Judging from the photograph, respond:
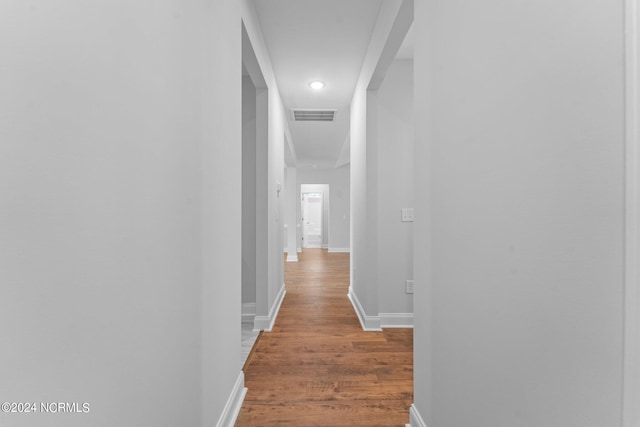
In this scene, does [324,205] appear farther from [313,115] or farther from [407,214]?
[407,214]

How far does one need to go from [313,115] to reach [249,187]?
181 centimetres

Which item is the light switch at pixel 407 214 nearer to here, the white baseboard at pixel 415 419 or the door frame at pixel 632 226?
the white baseboard at pixel 415 419

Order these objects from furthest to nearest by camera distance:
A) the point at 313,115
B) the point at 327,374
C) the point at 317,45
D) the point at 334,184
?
1. the point at 334,184
2. the point at 313,115
3. the point at 317,45
4. the point at 327,374

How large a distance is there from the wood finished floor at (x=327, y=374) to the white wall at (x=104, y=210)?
730mm

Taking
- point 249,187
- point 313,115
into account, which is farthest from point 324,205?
point 249,187

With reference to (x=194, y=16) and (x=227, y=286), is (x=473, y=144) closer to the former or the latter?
(x=194, y=16)

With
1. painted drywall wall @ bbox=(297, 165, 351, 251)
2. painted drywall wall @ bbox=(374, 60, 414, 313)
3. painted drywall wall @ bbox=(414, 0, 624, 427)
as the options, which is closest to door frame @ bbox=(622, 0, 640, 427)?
painted drywall wall @ bbox=(414, 0, 624, 427)

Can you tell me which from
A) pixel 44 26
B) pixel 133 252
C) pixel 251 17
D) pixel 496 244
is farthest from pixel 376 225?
pixel 44 26

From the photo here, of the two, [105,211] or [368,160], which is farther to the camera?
[368,160]

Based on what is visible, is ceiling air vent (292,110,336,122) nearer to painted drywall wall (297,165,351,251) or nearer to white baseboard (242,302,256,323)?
white baseboard (242,302,256,323)

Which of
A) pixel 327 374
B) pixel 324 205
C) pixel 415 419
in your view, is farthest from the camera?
pixel 324 205

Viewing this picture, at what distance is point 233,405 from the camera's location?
1781 millimetres

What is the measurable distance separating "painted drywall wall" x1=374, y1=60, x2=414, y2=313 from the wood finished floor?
42 cm

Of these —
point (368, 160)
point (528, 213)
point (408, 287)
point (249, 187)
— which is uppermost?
point (368, 160)
